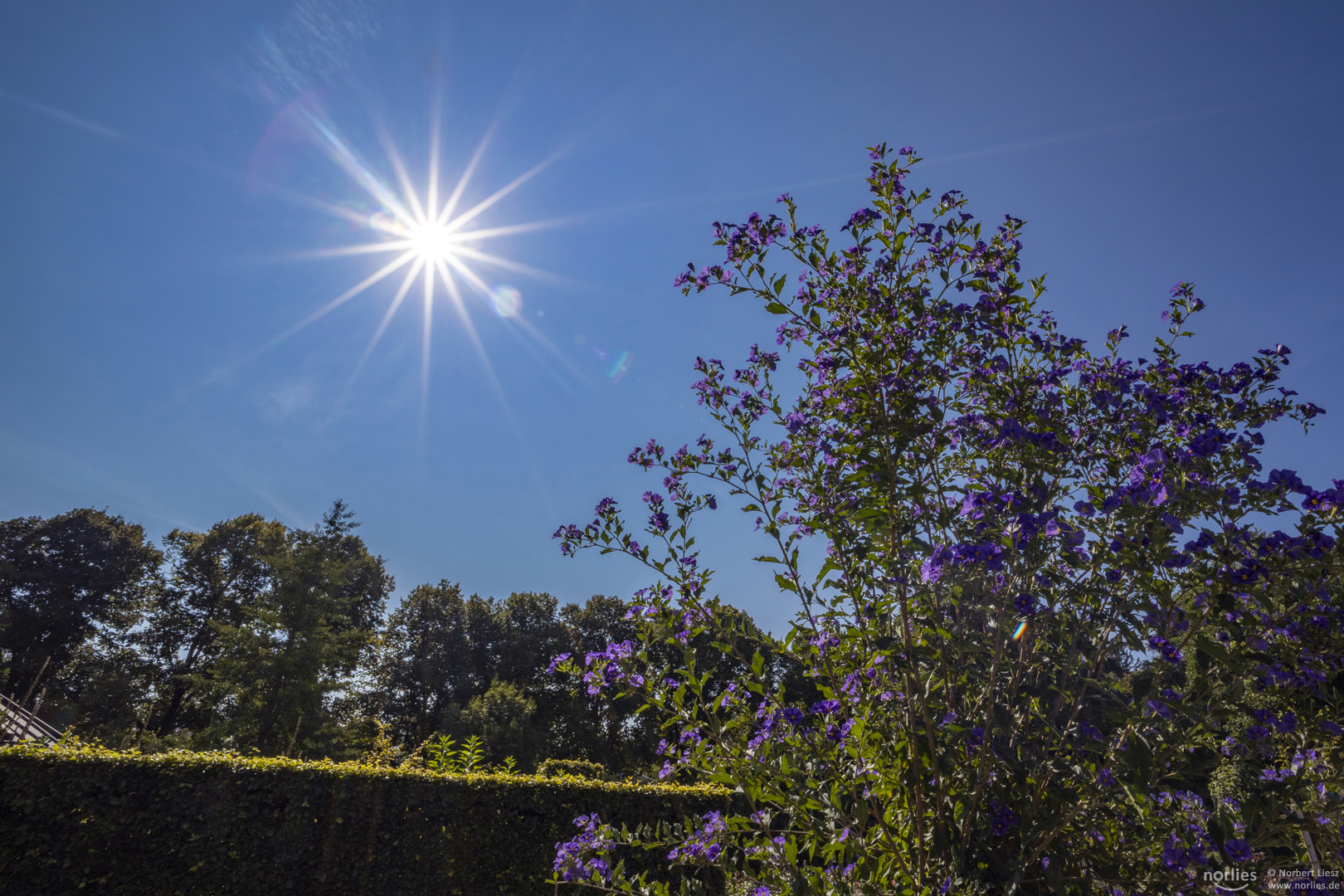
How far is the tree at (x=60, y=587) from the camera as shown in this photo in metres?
22.5

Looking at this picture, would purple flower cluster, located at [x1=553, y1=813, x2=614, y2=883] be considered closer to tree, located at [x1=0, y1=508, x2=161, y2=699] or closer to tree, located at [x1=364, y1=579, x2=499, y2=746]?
tree, located at [x1=364, y1=579, x2=499, y2=746]

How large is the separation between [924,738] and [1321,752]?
3.77 ft

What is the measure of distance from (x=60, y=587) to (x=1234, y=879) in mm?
34404

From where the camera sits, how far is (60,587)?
2344 cm

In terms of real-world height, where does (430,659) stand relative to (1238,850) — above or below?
above

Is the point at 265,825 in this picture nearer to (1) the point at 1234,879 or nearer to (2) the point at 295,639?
(1) the point at 1234,879

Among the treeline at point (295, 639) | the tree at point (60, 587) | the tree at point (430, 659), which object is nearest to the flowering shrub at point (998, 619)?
the treeline at point (295, 639)

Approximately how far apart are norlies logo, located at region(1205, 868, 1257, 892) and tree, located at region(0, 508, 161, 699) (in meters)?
32.6

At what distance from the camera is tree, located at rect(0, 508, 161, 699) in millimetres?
22516

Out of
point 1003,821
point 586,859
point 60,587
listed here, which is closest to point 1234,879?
point 1003,821

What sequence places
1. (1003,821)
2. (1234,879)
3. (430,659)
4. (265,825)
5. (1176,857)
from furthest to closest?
(430,659) < (265,825) < (1003,821) < (1176,857) < (1234,879)

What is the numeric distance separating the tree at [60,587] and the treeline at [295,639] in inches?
2.1

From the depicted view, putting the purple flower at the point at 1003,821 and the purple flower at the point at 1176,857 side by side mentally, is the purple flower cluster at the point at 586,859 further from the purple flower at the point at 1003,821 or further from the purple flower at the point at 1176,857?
the purple flower at the point at 1176,857

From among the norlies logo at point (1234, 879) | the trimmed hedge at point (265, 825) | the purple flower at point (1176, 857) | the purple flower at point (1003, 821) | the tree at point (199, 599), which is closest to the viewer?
the norlies logo at point (1234, 879)
